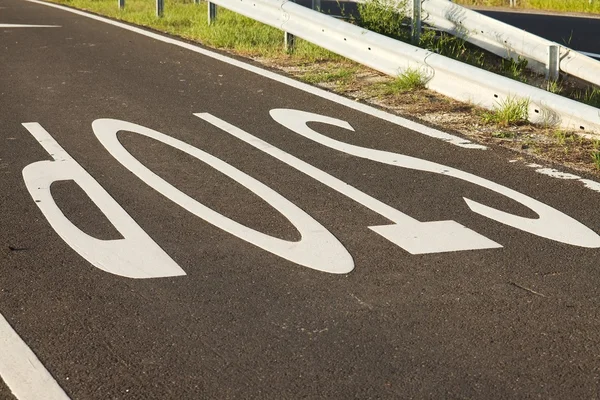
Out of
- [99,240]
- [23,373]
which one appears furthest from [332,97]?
[23,373]

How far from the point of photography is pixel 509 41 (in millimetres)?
10359

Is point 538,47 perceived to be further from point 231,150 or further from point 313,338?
point 313,338

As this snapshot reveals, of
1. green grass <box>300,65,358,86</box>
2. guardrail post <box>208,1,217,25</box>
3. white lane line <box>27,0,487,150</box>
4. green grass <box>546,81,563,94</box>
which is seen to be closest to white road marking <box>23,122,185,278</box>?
white lane line <box>27,0,487,150</box>

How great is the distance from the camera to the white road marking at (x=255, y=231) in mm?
5496

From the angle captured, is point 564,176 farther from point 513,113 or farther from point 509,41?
point 509,41

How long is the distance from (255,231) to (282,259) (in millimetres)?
485

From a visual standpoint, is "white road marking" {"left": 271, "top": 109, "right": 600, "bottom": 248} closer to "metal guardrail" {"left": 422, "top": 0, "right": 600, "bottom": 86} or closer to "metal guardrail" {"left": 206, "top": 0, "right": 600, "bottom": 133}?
"metal guardrail" {"left": 206, "top": 0, "right": 600, "bottom": 133}

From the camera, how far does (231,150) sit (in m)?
7.64

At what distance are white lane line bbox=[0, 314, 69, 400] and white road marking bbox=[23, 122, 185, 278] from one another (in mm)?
903

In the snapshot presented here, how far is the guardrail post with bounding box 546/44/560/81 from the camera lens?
9570 millimetres

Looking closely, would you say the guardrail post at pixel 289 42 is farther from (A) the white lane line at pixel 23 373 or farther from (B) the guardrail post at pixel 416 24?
(A) the white lane line at pixel 23 373

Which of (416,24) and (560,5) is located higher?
(416,24)

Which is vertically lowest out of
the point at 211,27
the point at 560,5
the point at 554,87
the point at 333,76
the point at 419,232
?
the point at 560,5

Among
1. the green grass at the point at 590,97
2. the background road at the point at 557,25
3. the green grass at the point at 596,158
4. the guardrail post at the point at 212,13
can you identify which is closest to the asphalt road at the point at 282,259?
the green grass at the point at 596,158
